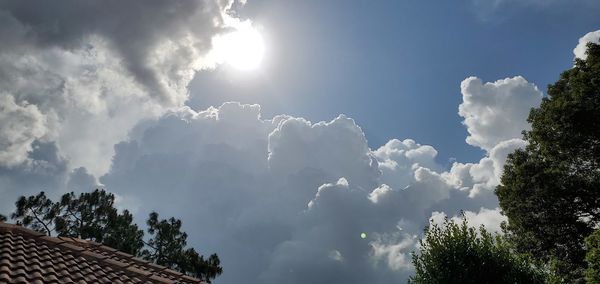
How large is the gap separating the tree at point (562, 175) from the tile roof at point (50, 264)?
21.4 m

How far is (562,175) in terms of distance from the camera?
73.2 ft

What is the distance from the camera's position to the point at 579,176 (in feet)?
72.4

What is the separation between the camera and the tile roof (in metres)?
8.63

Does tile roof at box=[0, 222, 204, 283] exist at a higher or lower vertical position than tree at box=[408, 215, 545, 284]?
lower

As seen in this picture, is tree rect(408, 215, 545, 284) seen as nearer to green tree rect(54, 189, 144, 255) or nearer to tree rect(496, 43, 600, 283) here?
tree rect(496, 43, 600, 283)

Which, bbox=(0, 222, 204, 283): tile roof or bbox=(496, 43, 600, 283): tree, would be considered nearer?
bbox=(0, 222, 204, 283): tile roof

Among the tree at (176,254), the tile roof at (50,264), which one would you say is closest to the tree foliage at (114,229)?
the tree at (176,254)

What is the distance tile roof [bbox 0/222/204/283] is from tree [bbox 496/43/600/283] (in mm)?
21396

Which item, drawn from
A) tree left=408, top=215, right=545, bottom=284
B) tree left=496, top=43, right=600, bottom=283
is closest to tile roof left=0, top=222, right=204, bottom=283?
tree left=408, top=215, right=545, bottom=284

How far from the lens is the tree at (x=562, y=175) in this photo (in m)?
20.6

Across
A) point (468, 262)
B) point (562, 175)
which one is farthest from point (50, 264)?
point (562, 175)

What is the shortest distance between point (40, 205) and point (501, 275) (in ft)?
141

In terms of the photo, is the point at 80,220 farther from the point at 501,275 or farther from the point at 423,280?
the point at 501,275

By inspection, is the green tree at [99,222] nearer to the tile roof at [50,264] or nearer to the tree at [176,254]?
the tree at [176,254]
